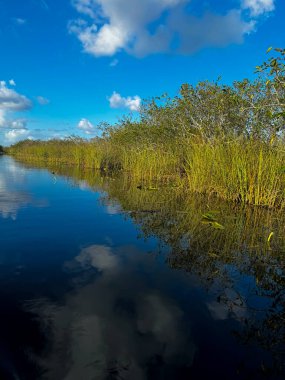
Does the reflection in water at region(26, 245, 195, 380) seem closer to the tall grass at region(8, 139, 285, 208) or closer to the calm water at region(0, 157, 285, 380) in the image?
the calm water at region(0, 157, 285, 380)

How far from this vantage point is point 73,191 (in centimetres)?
1180

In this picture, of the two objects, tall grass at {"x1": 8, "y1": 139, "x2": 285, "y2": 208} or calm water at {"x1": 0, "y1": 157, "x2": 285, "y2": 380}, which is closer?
calm water at {"x1": 0, "y1": 157, "x2": 285, "y2": 380}

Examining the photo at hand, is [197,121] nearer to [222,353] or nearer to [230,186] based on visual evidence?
[230,186]

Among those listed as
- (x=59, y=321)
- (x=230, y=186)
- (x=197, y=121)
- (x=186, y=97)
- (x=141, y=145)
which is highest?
(x=186, y=97)

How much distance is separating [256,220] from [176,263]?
3501 millimetres

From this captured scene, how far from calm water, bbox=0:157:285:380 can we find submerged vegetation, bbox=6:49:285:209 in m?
1.82

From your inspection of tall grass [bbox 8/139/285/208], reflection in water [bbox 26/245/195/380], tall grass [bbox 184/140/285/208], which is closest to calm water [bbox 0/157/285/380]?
reflection in water [bbox 26/245/195/380]

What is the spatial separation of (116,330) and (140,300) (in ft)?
2.05

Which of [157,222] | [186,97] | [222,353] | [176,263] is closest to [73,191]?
[157,222]

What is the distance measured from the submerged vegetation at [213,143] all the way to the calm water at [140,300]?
1818 millimetres

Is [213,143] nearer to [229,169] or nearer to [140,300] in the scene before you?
[229,169]

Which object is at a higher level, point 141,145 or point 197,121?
point 197,121

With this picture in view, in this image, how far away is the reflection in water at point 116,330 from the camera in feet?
7.48

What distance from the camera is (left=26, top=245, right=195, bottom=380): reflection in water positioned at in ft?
7.48
